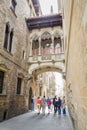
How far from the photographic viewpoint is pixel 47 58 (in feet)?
45.5

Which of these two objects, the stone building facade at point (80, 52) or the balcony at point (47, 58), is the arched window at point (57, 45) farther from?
the stone building facade at point (80, 52)

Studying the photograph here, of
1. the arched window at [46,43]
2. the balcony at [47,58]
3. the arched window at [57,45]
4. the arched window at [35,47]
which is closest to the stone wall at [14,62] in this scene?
the balcony at [47,58]

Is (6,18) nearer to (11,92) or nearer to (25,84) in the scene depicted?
(11,92)

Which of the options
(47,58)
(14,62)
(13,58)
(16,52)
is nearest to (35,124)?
(14,62)

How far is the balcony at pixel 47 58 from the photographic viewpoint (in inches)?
537

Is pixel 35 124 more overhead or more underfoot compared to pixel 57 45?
more underfoot

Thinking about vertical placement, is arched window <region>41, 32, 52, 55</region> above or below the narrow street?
above

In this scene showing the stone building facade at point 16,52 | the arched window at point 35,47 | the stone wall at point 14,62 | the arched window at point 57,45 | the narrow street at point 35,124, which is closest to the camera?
the narrow street at point 35,124

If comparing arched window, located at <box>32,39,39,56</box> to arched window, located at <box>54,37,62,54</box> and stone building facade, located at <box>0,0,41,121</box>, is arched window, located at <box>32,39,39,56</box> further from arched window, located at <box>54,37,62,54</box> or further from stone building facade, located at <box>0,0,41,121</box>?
arched window, located at <box>54,37,62,54</box>

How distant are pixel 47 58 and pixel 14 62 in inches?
161

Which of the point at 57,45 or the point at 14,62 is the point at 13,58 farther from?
the point at 57,45

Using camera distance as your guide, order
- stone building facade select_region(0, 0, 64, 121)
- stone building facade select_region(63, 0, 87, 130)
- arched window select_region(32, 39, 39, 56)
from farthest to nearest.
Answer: arched window select_region(32, 39, 39, 56)
stone building facade select_region(0, 0, 64, 121)
stone building facade select_region(63, 0, 87, 130)

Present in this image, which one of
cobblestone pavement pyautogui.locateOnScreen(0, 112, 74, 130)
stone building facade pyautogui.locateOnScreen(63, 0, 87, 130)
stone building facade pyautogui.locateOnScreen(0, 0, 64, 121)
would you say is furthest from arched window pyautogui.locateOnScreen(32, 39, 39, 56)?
stone building facade pyautogui.locateOnScreen(63, 0, 87, 130)

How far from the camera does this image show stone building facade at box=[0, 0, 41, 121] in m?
9.04
